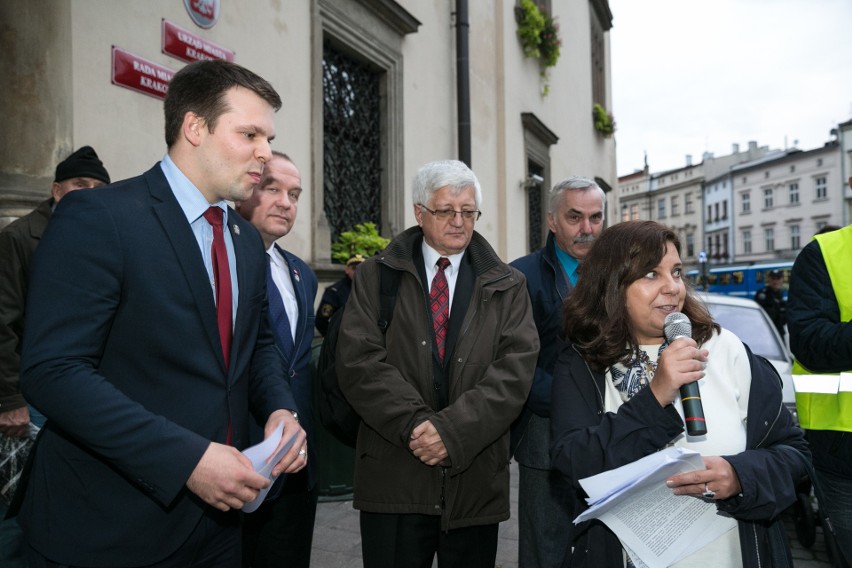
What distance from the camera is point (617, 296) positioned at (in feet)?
6.89

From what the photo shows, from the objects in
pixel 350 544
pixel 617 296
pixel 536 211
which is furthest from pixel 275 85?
pixel 536 211

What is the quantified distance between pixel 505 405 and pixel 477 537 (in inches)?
23.5

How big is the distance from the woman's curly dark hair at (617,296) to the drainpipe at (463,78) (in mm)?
6764

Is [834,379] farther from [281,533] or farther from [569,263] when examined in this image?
[281,533]

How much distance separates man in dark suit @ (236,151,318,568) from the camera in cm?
277

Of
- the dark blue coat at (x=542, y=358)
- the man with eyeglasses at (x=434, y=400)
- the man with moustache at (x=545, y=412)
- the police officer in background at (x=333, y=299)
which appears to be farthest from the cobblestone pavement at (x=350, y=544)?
the police officer in background at (x=333, y=299)

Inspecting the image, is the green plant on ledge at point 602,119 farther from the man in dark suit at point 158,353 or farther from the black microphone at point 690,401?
the man in dark suit at point 158,353

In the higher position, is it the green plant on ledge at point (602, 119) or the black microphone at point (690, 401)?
the green plant on ledge at point (602, 119)

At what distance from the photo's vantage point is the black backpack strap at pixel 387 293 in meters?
2.70

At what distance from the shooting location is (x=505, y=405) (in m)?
2.53

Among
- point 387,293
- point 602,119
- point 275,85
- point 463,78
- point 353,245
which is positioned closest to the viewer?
point 387,293

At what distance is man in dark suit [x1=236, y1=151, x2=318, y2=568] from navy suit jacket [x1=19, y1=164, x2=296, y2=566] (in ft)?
3.15

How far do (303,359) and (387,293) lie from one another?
1.74ft

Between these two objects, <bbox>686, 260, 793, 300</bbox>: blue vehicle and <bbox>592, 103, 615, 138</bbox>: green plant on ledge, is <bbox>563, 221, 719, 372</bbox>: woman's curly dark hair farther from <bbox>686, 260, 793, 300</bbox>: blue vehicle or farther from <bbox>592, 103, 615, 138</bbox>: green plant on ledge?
<bbox>686, 260, 793, 300</bbox>: blue vehicle
